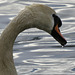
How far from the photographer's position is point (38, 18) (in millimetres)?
6812

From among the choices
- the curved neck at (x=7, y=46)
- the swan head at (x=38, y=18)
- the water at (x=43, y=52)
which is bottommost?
the water at (x=43, y=52)

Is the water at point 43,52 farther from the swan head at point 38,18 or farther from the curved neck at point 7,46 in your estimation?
the curved neck at point 7,46

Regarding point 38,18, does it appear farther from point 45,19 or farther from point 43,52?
point 43,52

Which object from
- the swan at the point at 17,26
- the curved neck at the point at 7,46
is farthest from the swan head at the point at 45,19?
the curved neck at the point at 7,46

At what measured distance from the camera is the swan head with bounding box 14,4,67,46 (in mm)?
6668

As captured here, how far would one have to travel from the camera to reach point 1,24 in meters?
13.3

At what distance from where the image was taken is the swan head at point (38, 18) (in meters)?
6.67

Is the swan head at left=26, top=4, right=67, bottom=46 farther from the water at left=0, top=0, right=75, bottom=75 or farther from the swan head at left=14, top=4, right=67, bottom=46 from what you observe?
the water at left=0, top=0, right=75, bottom=75

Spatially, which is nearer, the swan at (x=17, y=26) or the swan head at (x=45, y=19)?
the swan at (x=17, y=26)

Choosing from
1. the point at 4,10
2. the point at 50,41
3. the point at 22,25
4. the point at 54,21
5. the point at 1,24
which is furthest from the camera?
the point at 4,10

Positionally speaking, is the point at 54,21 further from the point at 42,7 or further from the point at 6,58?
the point at 6,58

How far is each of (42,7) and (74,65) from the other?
11.8 feet

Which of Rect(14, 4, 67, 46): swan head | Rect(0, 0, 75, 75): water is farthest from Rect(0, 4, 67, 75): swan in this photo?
Rect(0, 0, 75, 75): water

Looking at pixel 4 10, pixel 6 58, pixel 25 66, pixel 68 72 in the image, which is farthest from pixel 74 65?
pixel 4 10
